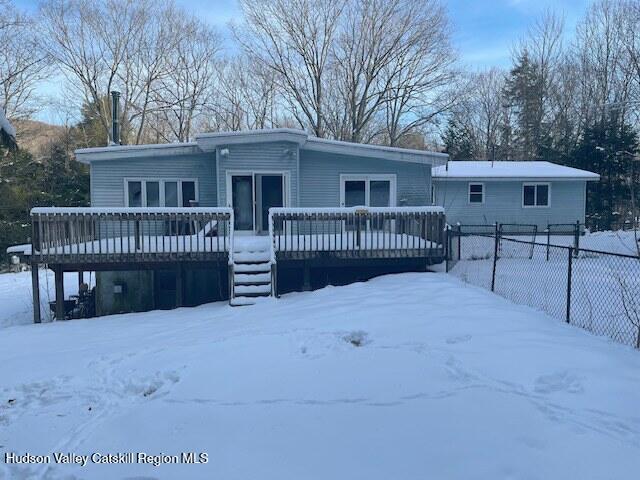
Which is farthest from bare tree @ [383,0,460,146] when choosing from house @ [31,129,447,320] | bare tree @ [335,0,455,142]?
house @ [31,129,447,320]

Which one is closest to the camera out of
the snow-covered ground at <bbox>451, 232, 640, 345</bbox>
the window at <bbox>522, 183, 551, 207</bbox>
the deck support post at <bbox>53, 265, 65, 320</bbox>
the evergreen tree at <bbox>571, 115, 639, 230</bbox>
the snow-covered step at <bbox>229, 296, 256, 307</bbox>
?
the snow-covered ground at <bbox>451, 232, 640, 345</bbox>

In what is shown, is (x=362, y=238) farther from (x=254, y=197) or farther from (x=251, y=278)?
(x=254, y=197)

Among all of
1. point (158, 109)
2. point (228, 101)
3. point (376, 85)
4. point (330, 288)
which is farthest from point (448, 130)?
point (330, 288)

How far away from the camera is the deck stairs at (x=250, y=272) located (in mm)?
9406

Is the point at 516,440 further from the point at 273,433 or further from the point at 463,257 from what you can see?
the point at 463,257

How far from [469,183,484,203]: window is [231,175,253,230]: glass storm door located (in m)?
12.0

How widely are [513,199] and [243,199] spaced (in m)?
13.4

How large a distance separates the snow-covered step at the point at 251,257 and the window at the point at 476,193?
13936 millimetres

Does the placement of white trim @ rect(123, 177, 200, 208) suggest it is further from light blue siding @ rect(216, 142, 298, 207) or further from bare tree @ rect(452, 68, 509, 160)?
bare tree @ rect(452, 68, 509, 160)

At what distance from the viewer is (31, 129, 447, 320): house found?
9984mm

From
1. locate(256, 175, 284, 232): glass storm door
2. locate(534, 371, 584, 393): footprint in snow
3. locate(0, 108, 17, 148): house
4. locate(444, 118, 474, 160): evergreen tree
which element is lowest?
locate(534, 371, 584, 393): footprint in snow

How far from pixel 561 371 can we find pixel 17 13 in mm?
29239

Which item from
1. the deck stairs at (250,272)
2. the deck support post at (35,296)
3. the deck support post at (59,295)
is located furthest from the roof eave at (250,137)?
the deck support post at (35,296)

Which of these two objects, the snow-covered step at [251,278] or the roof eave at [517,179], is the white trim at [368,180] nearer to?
the snow-covered step at [251,278]
